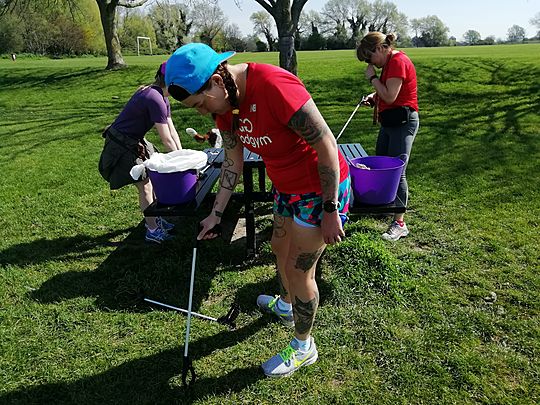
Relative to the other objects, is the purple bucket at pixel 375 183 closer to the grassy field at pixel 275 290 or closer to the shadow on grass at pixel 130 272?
the grassy field at pixel 275 290

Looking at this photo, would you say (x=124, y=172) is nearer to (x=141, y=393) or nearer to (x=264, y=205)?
(x=264, y=205)

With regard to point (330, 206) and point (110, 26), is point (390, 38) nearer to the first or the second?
point (330, 206)

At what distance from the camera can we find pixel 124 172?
4184 millimetres

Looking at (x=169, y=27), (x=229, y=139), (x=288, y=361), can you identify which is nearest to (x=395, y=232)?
(x=288, y=361)

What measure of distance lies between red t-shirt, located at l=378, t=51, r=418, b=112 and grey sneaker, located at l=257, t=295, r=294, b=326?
208cm

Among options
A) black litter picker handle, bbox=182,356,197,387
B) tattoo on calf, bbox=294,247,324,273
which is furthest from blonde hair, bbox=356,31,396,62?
black litter picker handle, bbox=182,356,197,387

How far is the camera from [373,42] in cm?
376

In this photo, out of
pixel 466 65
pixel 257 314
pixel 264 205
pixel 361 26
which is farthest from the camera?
pixel 361 26

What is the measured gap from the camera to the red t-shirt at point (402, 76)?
12.3 feet

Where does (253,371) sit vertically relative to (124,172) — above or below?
below

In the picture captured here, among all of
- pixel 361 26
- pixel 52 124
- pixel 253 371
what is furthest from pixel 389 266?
pixel 361 26

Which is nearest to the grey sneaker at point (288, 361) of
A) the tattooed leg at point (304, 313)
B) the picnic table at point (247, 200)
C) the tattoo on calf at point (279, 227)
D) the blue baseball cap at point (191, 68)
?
the tattooed leg at point (304, 313)

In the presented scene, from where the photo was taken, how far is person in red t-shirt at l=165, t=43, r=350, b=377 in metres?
1.98

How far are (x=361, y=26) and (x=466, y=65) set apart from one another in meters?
54.1
